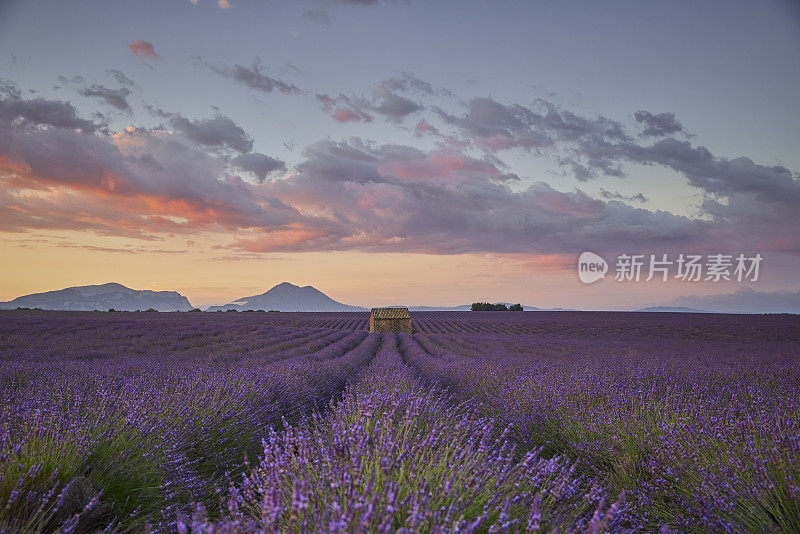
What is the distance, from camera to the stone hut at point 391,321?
24.0 metres

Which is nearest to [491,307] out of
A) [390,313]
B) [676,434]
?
[390,313]

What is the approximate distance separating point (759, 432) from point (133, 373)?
7750 mm

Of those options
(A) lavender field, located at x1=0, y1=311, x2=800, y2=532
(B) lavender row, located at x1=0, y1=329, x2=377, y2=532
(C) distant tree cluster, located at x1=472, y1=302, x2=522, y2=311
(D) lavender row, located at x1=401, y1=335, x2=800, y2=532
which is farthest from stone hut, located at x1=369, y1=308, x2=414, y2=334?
(C) distant tree cluster, located at x1=472, y1=302, x2=522, y2=311

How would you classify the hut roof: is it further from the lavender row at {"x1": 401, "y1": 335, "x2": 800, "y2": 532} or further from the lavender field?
the lavender row at {"x1": 401, "y1": 335, "x2": 800, "y2": 532}

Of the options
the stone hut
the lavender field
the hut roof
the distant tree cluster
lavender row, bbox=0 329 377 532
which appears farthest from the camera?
the distant tree cluster

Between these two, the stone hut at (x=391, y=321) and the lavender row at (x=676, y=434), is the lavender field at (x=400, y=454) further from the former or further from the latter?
the stone hut at (x=391, y=321)

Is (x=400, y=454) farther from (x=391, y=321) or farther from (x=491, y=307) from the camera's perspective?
(x=491, y=307)

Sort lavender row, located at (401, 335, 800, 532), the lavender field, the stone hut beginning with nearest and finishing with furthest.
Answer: the lavender field
lavender row, located at (401, 335, 800, 532)
the stone hut

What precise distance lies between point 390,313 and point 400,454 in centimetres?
2276

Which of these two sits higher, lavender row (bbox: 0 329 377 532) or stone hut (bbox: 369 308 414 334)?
lavender row (bbox: 0 329 377 532)

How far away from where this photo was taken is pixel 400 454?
6.19ft

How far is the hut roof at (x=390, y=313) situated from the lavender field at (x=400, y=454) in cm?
1697

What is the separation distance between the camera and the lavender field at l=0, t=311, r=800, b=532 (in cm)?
182

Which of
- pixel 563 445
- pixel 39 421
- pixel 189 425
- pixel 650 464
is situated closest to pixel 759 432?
pixel 650 464
